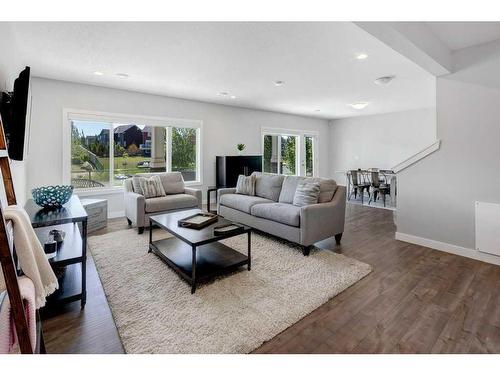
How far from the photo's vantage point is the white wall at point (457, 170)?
2.88 m

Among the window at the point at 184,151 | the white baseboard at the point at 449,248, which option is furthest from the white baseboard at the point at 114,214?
the white baseboard at the point at 449,248

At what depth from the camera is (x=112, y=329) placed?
178cm

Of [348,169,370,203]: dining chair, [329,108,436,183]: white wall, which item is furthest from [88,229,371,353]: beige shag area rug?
[329,108,436,183]: white wall

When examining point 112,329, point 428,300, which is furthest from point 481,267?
point 112,329

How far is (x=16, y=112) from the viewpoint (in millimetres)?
1794

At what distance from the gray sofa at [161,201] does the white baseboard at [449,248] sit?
3221mm

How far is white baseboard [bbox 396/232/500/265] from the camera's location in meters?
2.90

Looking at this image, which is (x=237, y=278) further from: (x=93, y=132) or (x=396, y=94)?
(x=396, y=94)

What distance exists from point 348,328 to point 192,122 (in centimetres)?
510

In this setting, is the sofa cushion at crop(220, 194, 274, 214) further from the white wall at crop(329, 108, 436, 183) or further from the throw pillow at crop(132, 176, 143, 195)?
the white wall at crop(329, 108, 436, 183)

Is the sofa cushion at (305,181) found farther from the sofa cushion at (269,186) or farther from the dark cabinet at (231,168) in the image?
the dark cabinet at (231,168)

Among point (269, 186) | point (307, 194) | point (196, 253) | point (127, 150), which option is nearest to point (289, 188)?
point (269, 186)

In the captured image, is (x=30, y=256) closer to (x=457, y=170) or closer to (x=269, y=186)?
(x=269, y=186)

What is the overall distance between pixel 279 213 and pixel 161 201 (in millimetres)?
1879
